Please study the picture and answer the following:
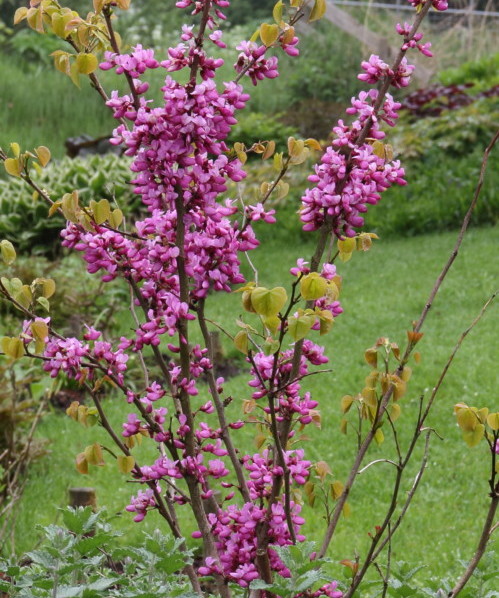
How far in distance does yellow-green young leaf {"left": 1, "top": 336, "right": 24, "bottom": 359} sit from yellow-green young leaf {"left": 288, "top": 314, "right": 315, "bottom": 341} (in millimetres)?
526

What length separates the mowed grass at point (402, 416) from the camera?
3965 millimetres

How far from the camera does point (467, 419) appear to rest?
1746mm

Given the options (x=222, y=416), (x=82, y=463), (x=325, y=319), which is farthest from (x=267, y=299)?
(x=82, y=463)

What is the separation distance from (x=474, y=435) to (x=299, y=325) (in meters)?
0.41

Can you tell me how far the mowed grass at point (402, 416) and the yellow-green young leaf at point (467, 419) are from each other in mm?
630

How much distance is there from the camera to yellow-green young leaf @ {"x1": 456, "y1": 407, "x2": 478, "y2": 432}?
1.74 meters

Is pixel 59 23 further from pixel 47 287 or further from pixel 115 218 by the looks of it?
pixel 47 287

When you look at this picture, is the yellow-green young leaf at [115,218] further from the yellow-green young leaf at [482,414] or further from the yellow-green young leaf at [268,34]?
the yellow-green young leaf at [482,414]

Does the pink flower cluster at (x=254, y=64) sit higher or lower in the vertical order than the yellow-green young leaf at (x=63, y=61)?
higher

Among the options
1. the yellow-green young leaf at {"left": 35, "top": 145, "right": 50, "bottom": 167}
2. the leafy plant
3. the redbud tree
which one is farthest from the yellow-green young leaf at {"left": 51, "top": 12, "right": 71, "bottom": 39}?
the leafy plant

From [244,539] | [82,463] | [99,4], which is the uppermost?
[99,4]

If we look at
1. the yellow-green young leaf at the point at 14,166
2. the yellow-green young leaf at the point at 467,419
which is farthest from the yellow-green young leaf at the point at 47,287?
the yellow-green young leaf at the point at 467,419

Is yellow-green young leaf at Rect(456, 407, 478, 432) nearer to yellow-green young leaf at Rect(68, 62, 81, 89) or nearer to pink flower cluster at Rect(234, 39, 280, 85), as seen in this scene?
pink flower cluster at Rect(234, 39, 280, 85)

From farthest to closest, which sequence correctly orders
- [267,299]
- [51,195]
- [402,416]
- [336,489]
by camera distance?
1. [51,195]
2. [402,416]
3. [336,489]
4. [267,299]
